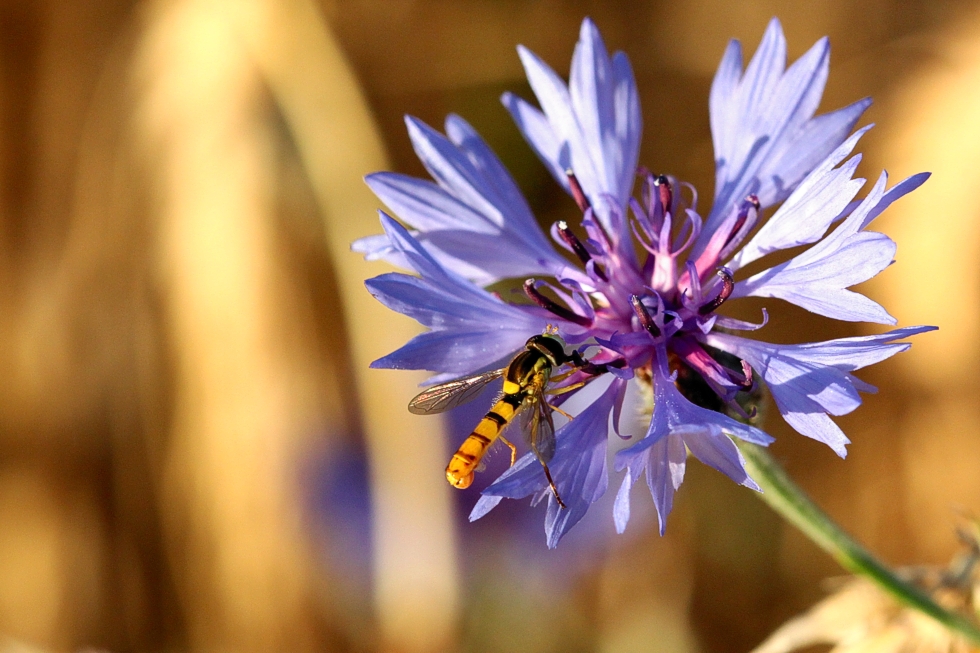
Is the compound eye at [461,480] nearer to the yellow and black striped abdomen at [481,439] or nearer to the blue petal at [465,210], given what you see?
the yellow and black striped abdomen at [481,439]

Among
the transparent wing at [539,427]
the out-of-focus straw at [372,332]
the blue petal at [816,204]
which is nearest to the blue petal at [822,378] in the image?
the blue petal at [816,204]

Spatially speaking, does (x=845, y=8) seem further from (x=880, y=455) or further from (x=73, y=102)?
(x=73, y=102)

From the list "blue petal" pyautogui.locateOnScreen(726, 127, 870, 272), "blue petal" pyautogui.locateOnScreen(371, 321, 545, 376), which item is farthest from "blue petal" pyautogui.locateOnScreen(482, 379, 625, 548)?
"blue petal" pyautogui.locateOnScreen(726, 127, 870, 272)

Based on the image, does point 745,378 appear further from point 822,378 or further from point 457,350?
point 457,350

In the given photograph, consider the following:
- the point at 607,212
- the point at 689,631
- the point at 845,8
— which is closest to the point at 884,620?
the point at 607,212

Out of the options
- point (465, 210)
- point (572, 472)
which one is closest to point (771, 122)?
point (465, 210)

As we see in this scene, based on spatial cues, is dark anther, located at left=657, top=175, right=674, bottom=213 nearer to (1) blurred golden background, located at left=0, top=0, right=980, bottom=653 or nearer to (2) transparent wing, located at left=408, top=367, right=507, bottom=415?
(2) transparent wing, located at left=408, top=367, right=507, bottom=415
